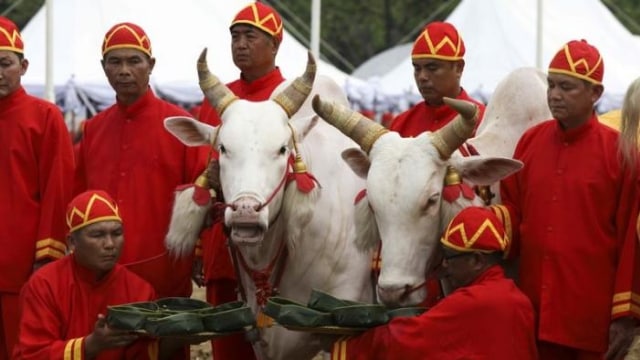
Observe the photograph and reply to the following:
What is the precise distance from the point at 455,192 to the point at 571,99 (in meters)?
0.69

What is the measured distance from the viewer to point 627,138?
6.41 metres

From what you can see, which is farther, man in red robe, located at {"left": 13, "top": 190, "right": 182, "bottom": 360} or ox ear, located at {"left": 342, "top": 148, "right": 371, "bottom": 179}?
man in red robe, located at {"left": 13, "top": 190, "right": 182, "bottom": 360}

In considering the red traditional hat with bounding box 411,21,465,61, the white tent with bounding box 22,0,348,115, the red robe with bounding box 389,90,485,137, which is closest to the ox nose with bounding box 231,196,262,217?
the red robe with bounding box 389,90,485,137

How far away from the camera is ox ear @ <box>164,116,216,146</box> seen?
732 cm

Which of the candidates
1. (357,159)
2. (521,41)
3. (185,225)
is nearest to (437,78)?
(357,159)

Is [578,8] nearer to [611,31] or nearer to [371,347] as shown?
[611,31]

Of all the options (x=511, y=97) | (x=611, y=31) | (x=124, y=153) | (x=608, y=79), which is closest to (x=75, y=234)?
(x=124, y=153)

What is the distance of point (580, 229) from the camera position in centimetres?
646

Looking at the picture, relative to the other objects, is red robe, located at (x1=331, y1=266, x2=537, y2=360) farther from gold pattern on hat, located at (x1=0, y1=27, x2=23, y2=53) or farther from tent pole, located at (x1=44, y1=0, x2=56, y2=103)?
tent pole, located at (x1=44, y1=0, x2=56, y2=103)

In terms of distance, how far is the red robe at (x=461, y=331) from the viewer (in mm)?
6207

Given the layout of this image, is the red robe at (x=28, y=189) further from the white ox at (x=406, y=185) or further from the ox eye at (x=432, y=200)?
the ox eye at (x=432, y=200)

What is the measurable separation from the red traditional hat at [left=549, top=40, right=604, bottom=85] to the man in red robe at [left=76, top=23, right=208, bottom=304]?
2.09 metres

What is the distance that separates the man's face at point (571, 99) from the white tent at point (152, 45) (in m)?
14.4

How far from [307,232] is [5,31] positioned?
2004 mm
